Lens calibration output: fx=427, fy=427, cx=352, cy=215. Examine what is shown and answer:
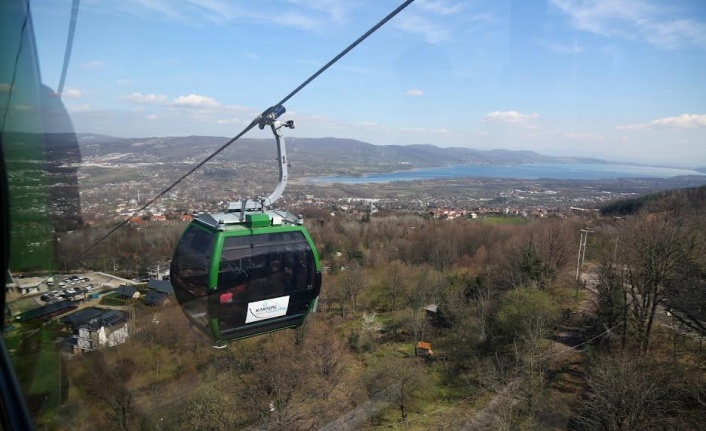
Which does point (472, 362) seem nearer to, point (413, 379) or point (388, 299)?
point (413, 379)

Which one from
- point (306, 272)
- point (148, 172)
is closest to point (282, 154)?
point (306, 272)

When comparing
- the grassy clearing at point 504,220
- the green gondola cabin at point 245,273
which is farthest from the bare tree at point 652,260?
the grassy clearing at point 504,220

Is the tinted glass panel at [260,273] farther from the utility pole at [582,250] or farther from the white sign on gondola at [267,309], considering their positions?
the utility pole at [582,250]

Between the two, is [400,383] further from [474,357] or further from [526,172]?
[526,172]

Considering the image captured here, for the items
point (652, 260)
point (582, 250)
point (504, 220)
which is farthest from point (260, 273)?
point (504, 220)

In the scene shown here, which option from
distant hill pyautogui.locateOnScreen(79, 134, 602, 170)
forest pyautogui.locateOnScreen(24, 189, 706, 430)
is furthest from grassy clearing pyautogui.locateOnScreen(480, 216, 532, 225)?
distant hill pyautogui.locateOnScreen(79, 134, 602, 170)

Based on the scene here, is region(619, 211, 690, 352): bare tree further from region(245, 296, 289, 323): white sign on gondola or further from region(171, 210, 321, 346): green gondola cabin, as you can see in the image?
region(245, 296, 289, 323): white sign on gondola
